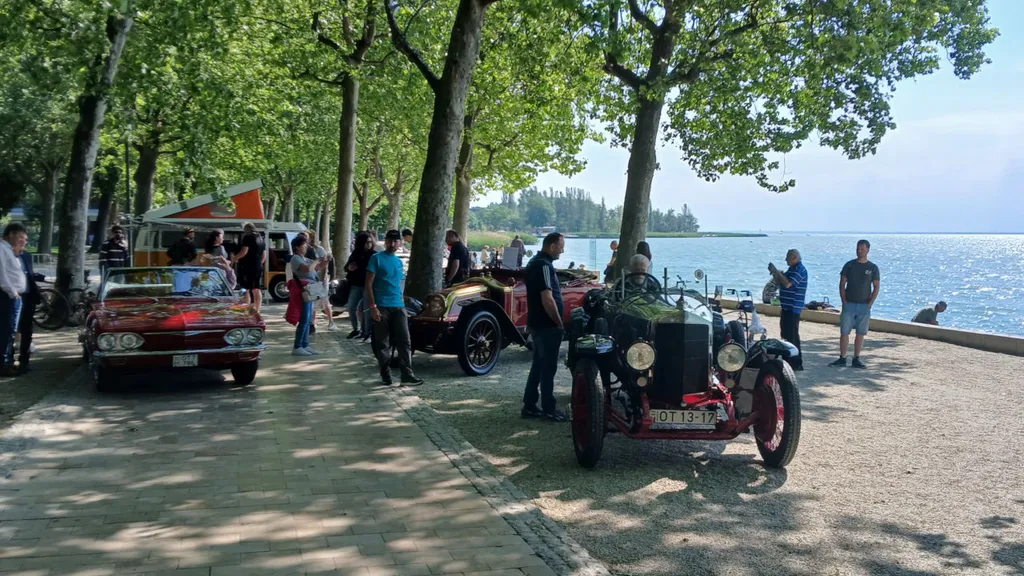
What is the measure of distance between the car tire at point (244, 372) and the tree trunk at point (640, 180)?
9731 mm

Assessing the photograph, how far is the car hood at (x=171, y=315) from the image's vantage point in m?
9.13

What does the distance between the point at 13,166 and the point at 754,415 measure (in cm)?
4815

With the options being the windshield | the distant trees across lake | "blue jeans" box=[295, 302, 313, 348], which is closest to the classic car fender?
"blue jeans" box=[295, 302, 313, 348]

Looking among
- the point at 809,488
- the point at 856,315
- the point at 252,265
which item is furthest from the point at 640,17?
the point at 809,488

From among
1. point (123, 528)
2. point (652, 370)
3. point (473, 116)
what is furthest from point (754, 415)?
point (473, 116)

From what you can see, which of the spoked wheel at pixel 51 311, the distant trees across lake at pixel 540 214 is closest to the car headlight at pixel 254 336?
the spoked wheel at pixel 51 311

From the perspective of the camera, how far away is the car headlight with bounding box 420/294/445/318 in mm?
11250

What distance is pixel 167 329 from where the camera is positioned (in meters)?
9.12

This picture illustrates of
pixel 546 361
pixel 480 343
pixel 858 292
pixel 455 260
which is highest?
pixel 455 260

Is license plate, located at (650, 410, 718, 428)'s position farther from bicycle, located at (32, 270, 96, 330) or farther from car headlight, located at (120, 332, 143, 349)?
bicycle, located at (32, 270, 96, 330)

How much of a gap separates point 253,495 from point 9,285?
5.78 m

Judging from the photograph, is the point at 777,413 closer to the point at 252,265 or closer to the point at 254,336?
the point at 254,336

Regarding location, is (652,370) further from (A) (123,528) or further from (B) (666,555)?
(A) (123,528)

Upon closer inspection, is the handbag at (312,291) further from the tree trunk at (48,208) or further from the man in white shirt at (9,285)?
the tree trunk at (48,208)
